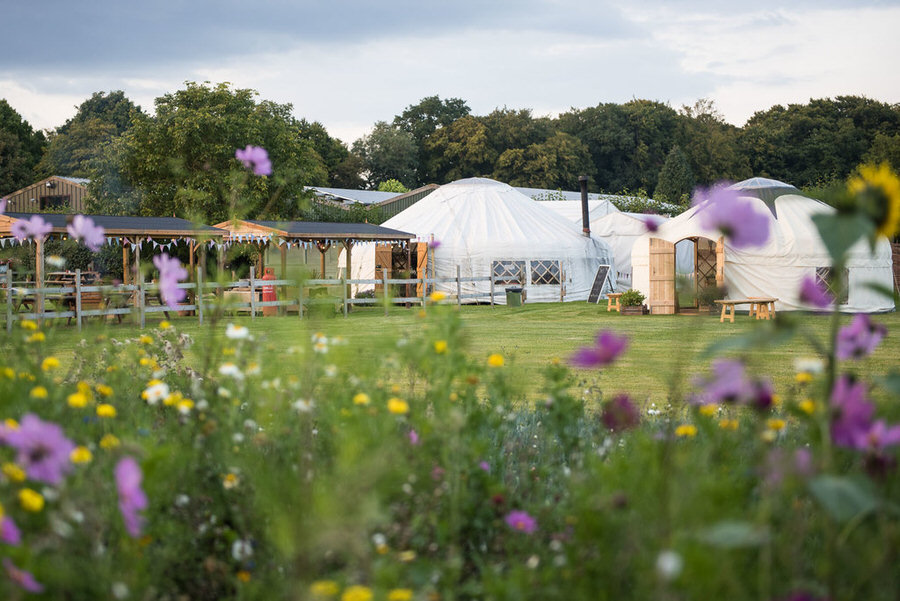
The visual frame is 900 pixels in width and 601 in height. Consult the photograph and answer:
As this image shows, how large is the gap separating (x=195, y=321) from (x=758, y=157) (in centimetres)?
4659

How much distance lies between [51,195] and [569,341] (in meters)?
33.1

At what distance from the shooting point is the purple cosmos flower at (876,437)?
4.79 ft

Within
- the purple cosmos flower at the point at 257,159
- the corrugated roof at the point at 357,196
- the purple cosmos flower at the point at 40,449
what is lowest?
the purple cosmos flower at the point at 40,449

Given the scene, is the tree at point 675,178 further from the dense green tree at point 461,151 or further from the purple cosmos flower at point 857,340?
the purple cosmos flower at point 857,340

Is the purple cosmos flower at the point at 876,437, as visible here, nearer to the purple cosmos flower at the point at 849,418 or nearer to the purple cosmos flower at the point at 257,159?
the purple cosmos flower at the point at 849,418

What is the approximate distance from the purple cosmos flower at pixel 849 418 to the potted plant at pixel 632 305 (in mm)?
15266

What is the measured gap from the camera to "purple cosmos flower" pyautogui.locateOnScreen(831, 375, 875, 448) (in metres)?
1.47

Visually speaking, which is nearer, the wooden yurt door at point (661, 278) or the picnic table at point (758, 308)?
the picnic table at point (758, 308)

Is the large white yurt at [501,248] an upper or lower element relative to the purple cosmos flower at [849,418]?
upper

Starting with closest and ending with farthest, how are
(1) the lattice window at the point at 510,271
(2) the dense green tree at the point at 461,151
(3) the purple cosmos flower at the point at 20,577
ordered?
1. (3) the purple cosmos flower at the point at 20,577
2. (1) the lattice window at the point at 510,271
3. (2) the dense green tree at the point at 461,151

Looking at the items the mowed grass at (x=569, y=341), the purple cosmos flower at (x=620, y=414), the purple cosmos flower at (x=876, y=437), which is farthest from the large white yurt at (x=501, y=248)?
the purple cosmos flower at (x=876, y=437)

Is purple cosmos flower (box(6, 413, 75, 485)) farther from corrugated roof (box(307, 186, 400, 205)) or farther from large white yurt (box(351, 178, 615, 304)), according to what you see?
corrugated roof (box(307, 186, 400, 205))

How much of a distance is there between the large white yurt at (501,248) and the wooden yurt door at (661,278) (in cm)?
536

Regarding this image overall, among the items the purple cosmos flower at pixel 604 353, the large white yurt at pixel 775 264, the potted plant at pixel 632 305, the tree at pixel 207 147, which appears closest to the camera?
the purple cosmos flower at pixel 604 353
